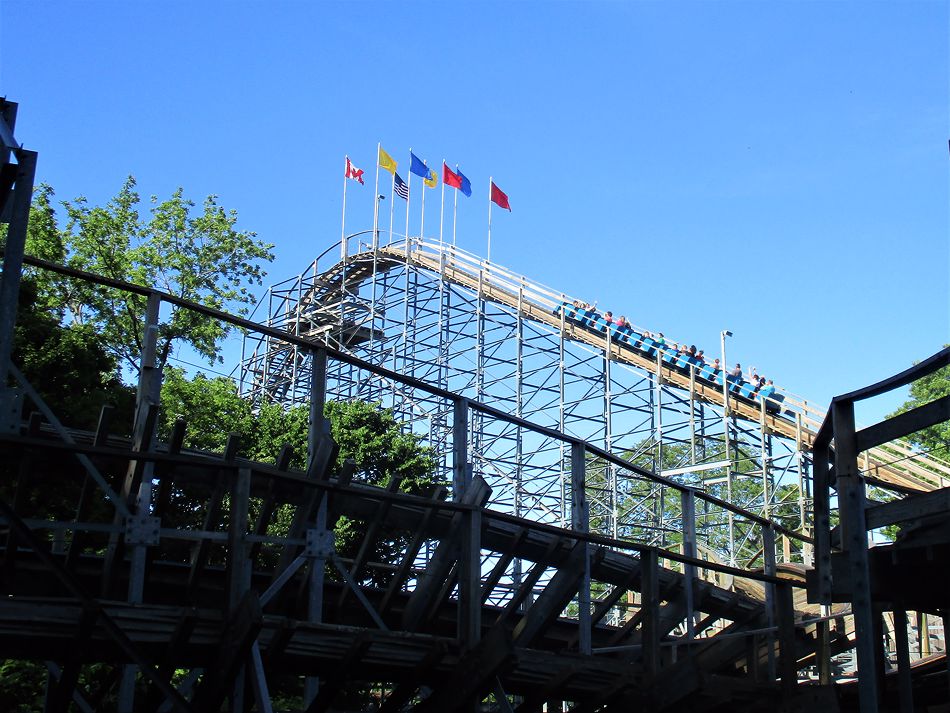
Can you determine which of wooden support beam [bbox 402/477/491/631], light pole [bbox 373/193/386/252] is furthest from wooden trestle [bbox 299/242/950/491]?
wooden support beam [bbox 402/477/491/631]

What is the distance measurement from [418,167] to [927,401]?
14.5m

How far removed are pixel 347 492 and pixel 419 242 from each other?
20.8 metres

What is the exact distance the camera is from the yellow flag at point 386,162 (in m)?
29.7

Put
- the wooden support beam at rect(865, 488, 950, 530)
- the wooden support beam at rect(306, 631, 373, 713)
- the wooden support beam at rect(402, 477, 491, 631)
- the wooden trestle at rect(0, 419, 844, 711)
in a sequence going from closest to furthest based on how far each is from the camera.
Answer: the wooden trestle at rect(0, 419, 844, 711)
the wooden support beam at rect(865, 488, 950, 530)
the wooden support beam at rect(306, 631, 373, 713)
the wooden support beam at rect(402, 477, 491, 631)

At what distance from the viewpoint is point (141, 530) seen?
6031 mm

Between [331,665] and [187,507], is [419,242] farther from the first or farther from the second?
[331,665]

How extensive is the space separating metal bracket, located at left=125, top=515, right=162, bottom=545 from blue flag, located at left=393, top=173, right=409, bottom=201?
23.6 m

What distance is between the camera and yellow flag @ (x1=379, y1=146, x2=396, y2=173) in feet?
97.3

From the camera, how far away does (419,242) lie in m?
26.9

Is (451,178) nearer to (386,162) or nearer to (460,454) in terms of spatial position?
(386,162)

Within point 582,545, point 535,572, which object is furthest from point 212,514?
point 582,545

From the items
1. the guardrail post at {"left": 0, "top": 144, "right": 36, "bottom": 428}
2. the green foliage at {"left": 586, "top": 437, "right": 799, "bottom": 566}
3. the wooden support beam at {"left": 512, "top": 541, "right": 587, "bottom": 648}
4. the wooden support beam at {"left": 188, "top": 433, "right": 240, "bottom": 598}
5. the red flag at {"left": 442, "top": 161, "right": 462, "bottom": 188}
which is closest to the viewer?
the guardrail post at {"left": 0, "top": 144, "right": 36, "bottom": 428}

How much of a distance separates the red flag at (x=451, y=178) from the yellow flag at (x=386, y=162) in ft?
4.87

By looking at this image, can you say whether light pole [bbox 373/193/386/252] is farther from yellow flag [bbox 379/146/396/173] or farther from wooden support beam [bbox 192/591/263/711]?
wooden support beam [bbox 192/591/263/711]
